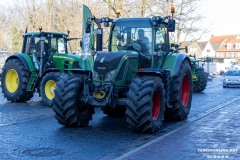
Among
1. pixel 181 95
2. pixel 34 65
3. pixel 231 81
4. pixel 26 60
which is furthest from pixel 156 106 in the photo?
pixel 231 81

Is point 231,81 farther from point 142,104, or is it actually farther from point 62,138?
point 62,138

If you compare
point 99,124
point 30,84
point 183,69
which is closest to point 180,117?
point 183,69

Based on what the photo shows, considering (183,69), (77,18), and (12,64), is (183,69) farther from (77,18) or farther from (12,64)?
(77,18)

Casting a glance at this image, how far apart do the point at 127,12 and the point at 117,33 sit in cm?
1794

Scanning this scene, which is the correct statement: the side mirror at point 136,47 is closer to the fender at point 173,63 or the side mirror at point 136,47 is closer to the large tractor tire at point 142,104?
the fender at point 173,63

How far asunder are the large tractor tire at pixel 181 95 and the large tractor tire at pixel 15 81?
5.82m

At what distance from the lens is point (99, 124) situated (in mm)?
10234

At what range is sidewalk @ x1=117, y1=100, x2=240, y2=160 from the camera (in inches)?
278

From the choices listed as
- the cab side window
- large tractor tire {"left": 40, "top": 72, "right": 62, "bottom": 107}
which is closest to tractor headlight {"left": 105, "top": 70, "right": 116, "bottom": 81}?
the cab side window

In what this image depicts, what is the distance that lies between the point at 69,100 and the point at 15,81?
7041 millimetres

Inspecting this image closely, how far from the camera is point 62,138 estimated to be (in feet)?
27.4

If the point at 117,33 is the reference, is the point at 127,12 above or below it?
above

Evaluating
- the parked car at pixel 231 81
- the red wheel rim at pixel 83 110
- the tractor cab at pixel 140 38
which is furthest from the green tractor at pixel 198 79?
the red wheel rim at pixel 83 110

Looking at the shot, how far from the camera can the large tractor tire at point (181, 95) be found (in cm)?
1063
